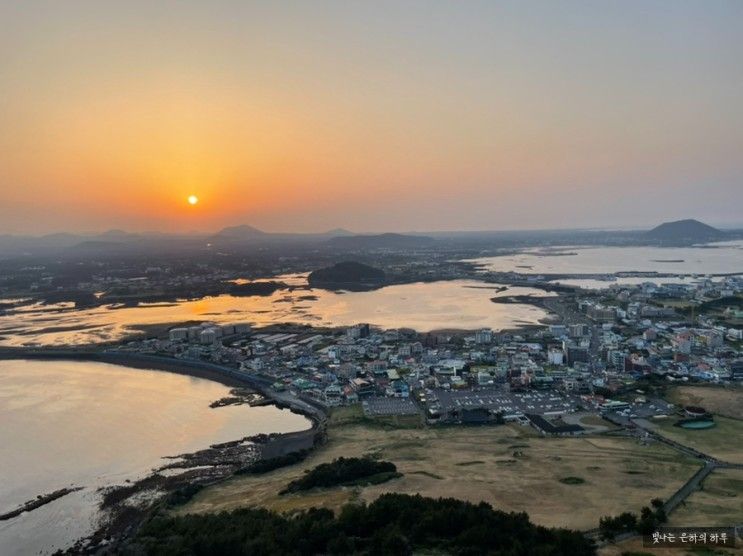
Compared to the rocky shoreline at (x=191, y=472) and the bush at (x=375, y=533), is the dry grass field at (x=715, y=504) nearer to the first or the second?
the bush at (x=375, y=533)

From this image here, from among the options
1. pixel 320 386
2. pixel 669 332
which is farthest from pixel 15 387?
pixel 669 332

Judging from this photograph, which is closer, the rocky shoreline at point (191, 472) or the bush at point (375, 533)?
the bush at point (375, 533)

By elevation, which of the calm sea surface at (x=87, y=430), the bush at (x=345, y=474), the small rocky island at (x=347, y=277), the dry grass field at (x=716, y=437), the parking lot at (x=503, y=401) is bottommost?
the calm sea surface at (x=87, y=430)

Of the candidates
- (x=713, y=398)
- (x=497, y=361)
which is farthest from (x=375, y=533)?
(x=497, y=361)

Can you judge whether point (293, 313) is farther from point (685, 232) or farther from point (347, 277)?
point (685, 232)

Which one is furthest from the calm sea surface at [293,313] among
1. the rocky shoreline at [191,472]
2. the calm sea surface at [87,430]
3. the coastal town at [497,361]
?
the rocky shoreline at [191,472]

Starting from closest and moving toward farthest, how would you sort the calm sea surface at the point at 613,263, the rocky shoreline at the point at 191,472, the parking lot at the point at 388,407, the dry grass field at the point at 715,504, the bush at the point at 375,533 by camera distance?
the bush at the point at 375,533 < the dry grass field at the point at 715,504 < the rocky shoreline at the point at 191,472 < the parking lot at the point at 388,407 < the calm sea surface at the point at 613,263

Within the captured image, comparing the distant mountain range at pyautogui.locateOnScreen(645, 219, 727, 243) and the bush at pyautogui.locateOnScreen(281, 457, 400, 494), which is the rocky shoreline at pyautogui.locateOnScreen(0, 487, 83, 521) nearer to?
the bush at pyautogui.locateOnScreen(281, 457, 400, 494)

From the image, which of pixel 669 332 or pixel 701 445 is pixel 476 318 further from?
pixel 701 445
